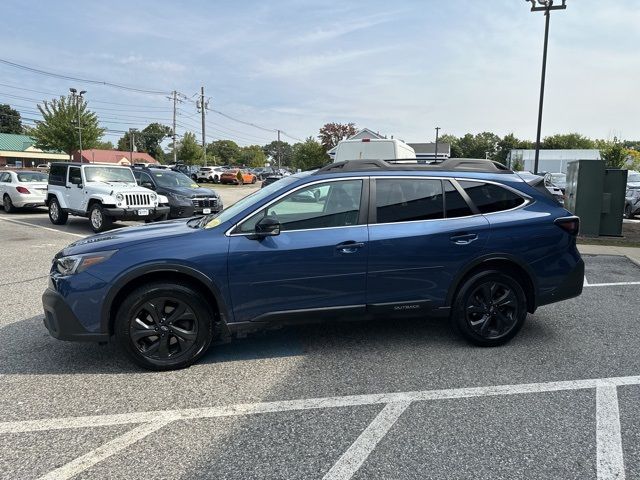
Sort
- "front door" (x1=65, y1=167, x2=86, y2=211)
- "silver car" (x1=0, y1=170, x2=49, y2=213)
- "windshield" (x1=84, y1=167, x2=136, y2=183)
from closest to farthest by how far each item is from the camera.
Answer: "front door" (x1=65, y1=167, x2=86, y2=211)
"windshield" (x1=84, y1=167, x2=136, y2=183)
"silver car" (x1=0, y1=170, x2=49, y2=213)

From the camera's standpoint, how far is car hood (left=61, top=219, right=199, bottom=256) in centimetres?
383

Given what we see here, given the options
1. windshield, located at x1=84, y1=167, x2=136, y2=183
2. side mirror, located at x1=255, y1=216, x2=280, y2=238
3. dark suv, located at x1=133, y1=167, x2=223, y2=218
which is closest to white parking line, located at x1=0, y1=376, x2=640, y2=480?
side mirror, located at x1=255, y1=216, x2=280, y2=238

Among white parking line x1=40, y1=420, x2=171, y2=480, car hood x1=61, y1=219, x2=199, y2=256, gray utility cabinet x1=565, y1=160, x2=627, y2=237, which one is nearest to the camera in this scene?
white parking line x1=40, y1=420, x2=171, y2=480

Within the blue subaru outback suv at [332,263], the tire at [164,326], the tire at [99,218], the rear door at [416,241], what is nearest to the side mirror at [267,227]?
the blue subaru outback suv at [332,263]

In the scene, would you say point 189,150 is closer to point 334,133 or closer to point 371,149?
point 334,133

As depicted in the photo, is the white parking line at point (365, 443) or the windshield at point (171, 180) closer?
the white parking line at point (365, 443)

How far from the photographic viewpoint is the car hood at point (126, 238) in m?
3.83

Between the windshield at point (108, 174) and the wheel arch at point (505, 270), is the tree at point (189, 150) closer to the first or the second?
the windshield at point (108, 174)

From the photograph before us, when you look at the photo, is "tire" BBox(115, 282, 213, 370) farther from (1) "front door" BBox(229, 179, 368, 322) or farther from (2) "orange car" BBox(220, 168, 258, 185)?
(2) "orange car" BBox(220, 168, 258, 185)

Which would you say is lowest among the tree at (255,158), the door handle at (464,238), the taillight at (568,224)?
the door handle at (464,238)

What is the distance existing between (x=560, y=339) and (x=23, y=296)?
6.39 m

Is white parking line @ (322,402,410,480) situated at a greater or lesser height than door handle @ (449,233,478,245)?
lesser

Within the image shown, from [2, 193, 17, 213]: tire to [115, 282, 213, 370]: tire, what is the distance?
1557cm

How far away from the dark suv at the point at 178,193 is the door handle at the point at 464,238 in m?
9.75
